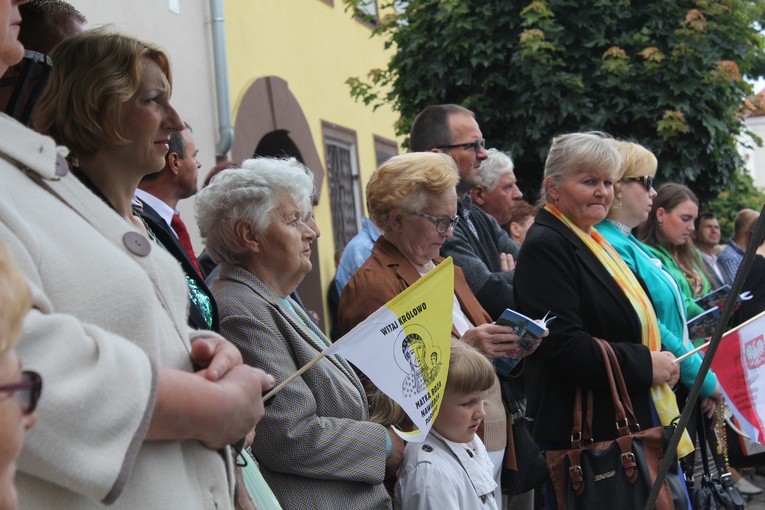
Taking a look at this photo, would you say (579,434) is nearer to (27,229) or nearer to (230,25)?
(27,229)

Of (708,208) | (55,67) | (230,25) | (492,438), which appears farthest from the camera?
(708,208)

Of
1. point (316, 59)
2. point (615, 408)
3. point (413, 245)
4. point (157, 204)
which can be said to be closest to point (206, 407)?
point (413, 245)

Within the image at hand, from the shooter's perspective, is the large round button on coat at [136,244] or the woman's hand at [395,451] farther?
the woman's hand at [395,451]

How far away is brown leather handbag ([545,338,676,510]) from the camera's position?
434cm

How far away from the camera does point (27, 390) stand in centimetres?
137

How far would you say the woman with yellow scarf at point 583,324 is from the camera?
14.6 ft

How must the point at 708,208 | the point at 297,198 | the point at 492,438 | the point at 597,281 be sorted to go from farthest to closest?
the point at 708,208 → the point at 597,281 → the point at 492,438 → the point at 297,198

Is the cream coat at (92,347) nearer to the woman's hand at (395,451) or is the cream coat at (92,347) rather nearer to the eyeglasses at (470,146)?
the woman's hand at (395,451)

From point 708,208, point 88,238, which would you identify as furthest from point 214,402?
point 708,208

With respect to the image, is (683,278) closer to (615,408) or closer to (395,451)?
(615,408)

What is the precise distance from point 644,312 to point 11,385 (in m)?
3.67

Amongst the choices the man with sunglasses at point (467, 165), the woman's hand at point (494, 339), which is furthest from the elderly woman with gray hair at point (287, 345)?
the man with sunglasses at point (467, 165)

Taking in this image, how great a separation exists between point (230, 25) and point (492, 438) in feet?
20.1

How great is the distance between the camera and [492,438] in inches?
167
